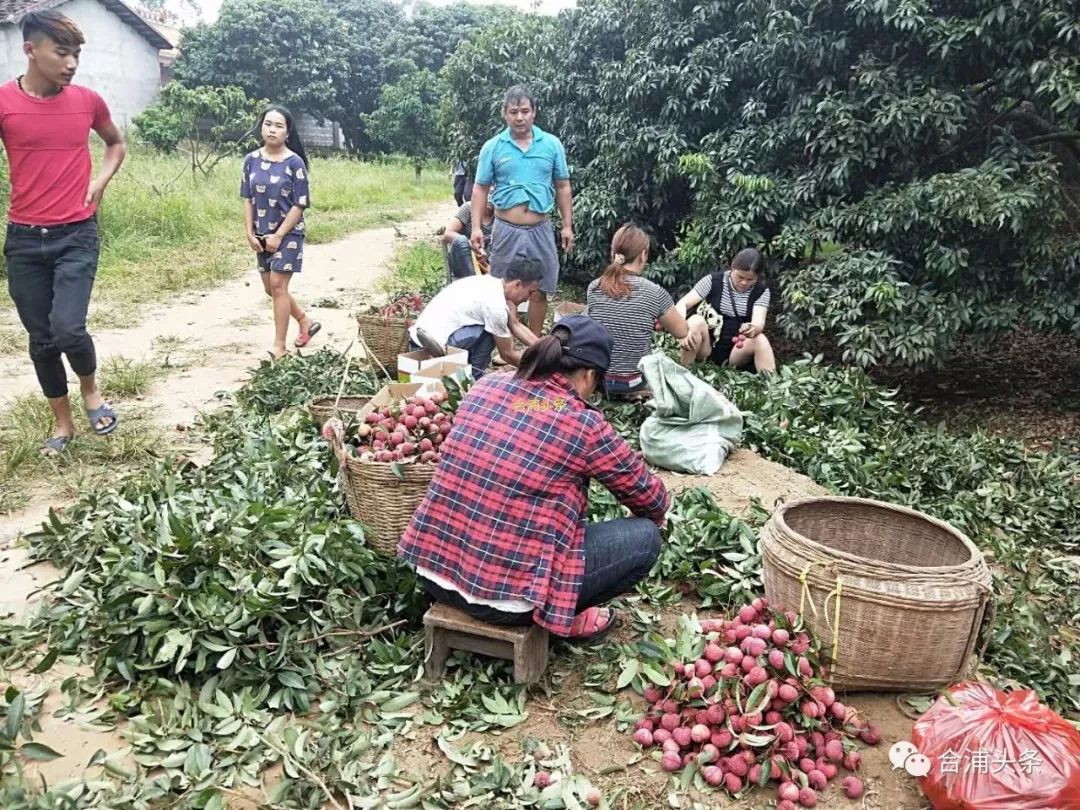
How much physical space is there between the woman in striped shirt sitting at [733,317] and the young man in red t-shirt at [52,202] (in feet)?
11.7

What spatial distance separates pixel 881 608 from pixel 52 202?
409 cm

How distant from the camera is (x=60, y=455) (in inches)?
175

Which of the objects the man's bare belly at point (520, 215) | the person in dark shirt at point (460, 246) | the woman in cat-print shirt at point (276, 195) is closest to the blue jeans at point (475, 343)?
the man's bare belly at point (520, 215)

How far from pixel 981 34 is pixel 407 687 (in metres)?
5.45

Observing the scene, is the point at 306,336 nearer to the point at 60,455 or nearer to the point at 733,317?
the point at 60,455

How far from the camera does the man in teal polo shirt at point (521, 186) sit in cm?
604

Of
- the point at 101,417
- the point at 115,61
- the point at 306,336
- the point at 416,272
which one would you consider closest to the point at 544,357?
the point at 101,417

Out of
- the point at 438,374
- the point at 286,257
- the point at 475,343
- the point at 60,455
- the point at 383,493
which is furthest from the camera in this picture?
the point at 286,257

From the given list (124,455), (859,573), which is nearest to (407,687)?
(859,573)

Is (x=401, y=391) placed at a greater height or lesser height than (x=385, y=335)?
greater

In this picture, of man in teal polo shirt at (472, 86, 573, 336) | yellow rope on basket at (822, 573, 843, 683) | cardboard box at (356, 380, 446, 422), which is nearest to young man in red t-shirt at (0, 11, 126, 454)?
cardboard box at (356, 380, 446, 422)

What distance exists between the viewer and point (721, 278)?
19.6 ft

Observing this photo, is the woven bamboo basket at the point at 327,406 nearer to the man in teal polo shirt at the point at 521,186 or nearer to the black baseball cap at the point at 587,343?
the black baseball cap at the point at 587,343

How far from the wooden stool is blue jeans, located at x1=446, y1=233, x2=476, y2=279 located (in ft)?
16.1
